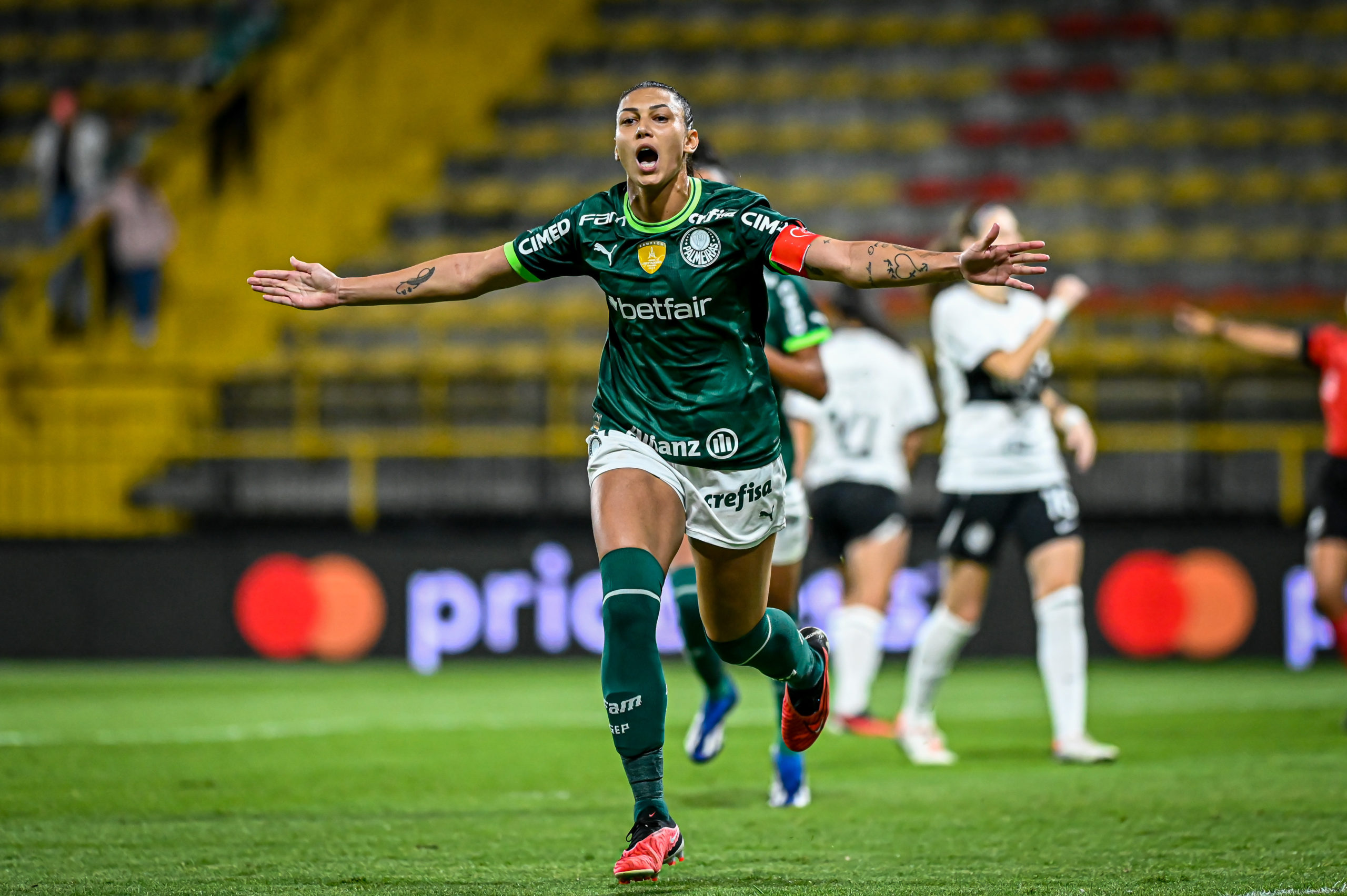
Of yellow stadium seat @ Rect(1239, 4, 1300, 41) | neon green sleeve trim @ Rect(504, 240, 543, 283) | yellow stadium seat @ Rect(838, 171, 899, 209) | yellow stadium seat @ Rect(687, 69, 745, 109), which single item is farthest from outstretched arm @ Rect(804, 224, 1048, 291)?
yellow stadium seat @ Rect(1239, 4, 1300, 41)

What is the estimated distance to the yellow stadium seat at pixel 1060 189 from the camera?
61.0ft

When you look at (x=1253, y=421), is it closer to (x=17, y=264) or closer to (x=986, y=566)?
(x=986, y=566)

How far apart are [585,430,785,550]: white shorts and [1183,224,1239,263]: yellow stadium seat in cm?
1355

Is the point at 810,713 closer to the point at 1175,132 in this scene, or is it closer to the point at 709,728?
the point at 709,728

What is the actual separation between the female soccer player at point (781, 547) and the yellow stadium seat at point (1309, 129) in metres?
13.1

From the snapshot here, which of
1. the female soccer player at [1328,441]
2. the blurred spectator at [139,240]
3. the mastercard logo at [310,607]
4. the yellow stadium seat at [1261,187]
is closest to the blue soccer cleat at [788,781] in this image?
the female soccer player at [1328,441]

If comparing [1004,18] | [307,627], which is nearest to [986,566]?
[307,627]

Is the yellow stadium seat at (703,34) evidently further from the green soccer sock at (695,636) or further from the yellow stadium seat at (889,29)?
the green soccer sock at (695,636)

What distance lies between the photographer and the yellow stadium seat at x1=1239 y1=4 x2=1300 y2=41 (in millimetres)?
19891

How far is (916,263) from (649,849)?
1785mm

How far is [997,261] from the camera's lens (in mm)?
4871

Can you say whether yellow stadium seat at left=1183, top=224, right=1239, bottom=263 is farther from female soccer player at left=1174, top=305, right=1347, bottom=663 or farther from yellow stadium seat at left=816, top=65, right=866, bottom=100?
female soccer player at left=1174, top=305, right=1347, bottom=663

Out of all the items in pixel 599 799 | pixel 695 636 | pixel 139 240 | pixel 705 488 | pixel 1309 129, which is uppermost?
pixel 1309 129

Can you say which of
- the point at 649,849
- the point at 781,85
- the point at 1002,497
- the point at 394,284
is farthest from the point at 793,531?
the point at 781,85
